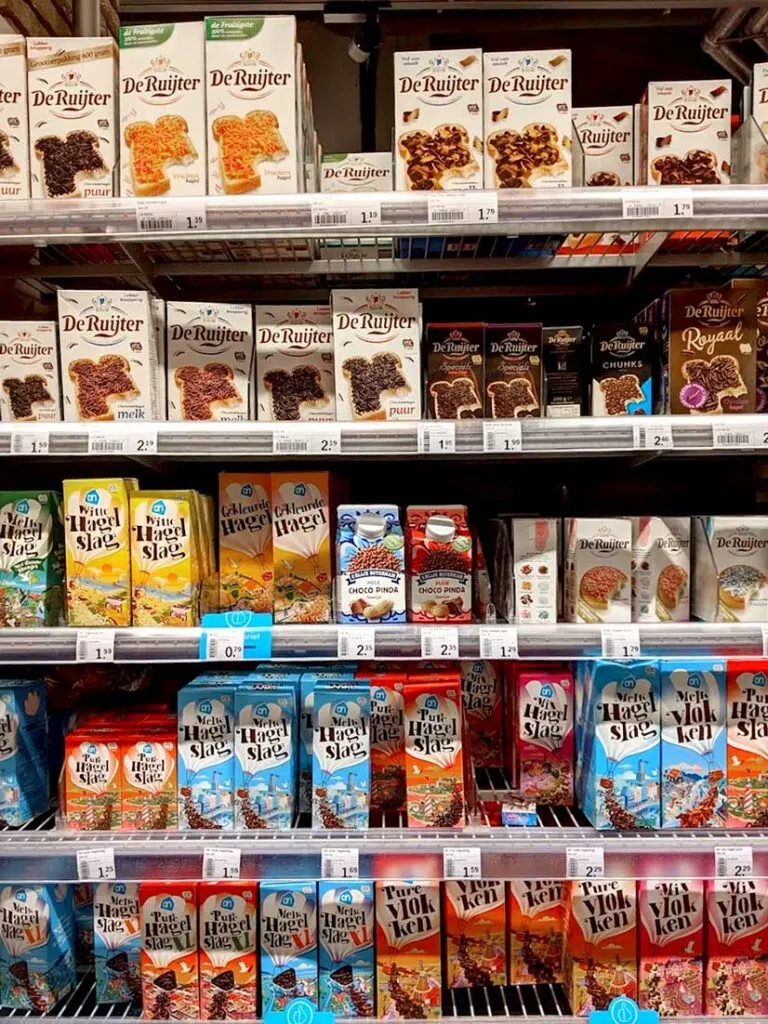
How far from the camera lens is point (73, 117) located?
1.67 m

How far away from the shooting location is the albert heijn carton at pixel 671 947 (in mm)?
1689

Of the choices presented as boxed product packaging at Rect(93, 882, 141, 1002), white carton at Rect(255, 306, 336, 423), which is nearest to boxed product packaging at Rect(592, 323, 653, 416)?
white carton at Rect(255, 306, 336, 423)

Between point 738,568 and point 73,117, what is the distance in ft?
6.11

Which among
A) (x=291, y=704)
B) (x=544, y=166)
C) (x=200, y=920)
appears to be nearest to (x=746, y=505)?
(x=544, y=166)

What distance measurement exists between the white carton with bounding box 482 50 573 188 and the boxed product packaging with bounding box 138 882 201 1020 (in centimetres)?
189

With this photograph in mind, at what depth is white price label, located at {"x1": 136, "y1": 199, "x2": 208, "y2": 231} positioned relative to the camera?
61.4 inches

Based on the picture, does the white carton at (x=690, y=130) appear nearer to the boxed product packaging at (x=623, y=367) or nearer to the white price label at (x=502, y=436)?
the boxed product packaging at (x=623, y=367)

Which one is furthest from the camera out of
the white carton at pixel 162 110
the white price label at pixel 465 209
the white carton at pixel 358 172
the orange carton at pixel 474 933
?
the white carton at pixel 358 172

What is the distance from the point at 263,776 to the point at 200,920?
366 mm

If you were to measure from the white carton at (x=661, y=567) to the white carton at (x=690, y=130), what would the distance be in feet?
2.71

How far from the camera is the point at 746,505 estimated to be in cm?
218

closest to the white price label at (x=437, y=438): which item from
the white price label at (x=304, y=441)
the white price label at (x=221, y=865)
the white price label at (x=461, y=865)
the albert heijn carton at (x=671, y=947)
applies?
the white price label at (x=304, y=441)

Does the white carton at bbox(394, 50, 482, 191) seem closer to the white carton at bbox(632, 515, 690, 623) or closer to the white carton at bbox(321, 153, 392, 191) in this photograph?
the white carton at bbox(321, 153, 392, 191)

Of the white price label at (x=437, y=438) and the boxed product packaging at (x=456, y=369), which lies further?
the boxed product packaging at (x=456, y=369)
